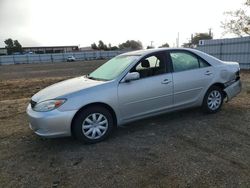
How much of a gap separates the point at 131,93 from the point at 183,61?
4.82 feet

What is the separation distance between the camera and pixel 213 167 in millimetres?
3352

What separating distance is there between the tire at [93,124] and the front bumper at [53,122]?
0.14 metres

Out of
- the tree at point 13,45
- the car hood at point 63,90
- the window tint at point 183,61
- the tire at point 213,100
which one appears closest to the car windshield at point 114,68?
the car hood at point 63,90

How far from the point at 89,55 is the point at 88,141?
65.1 meters

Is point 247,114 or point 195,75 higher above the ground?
point 195,75

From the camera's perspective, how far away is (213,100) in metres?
5.56

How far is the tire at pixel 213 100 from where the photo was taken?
17.9 ft

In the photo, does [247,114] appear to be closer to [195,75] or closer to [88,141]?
[195,75]

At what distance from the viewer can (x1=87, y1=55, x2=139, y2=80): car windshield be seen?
4.71 meters

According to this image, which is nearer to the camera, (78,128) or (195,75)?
(78,128)

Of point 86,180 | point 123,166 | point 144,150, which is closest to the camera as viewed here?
point 86,180

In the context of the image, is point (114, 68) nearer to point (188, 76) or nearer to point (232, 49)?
point (188, 76)

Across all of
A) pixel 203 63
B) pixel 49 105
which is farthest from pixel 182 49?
pixel 49 105

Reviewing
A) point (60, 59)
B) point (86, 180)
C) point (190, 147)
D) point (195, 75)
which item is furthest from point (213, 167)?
point (60, 59)
